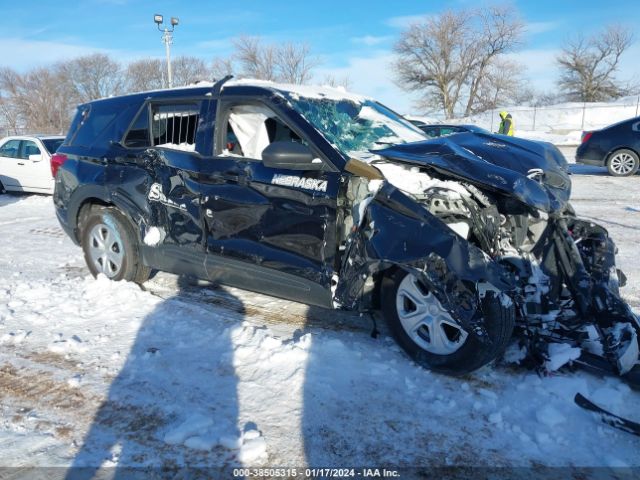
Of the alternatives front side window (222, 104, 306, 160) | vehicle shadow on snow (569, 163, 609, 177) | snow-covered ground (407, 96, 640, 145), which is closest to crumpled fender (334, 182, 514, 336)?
front side window (222, 104, 306, 160)

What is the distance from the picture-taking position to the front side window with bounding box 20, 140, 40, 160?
11281 mm

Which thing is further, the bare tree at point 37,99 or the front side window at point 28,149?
the bare tree at point 37,99

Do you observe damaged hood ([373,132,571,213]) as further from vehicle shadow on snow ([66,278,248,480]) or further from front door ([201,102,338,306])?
vehicle shadow on snow ([66,278,248,480])

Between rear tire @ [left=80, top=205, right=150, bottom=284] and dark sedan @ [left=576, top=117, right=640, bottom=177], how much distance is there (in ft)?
37.5

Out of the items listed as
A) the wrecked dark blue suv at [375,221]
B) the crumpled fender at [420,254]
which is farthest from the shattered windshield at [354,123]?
the crumpled fender at [420,254]

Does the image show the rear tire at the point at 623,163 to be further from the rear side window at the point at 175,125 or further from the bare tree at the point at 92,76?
the bare tree at the point at 92,76

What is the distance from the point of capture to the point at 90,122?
Answer: 4980mm

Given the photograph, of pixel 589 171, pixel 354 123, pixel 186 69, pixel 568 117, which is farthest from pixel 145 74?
pixel 354 123

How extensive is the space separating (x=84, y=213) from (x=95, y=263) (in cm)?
52

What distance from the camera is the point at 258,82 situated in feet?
13.6

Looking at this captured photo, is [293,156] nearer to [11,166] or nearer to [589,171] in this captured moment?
[11,166]

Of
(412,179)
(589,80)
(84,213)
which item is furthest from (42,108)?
(589,80)

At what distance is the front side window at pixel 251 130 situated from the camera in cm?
404

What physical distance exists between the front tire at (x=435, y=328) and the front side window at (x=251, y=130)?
155 cm
